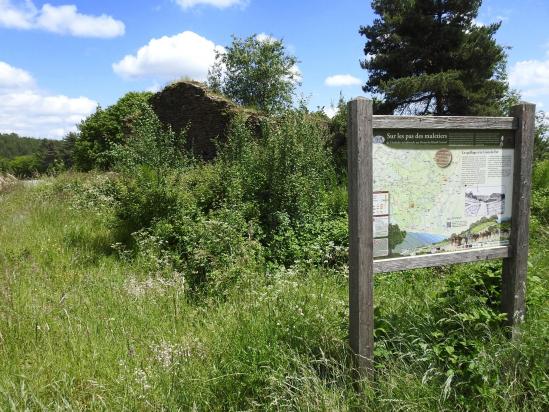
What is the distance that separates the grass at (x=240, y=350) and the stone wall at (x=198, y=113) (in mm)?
8191

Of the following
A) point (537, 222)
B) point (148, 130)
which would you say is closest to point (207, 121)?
point (148, 130)

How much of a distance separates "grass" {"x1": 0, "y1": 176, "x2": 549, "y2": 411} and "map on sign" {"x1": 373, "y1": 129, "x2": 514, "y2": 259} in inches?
25.5

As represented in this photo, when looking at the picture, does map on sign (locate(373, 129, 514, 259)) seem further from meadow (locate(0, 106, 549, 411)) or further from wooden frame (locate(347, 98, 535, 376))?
meadow (locate(0, 106, 549, 411))

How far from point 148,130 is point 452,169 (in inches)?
253

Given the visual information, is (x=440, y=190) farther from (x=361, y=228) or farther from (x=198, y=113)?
(x=198, y=113)

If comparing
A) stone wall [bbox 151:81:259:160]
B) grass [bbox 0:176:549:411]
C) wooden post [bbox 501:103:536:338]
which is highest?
stone wall [bbox 151:81:259:160]

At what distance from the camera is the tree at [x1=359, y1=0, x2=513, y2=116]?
1825 cm

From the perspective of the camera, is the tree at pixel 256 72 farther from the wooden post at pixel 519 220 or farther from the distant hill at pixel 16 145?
the distant hill at pixel 16 145

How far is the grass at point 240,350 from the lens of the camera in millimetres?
2684

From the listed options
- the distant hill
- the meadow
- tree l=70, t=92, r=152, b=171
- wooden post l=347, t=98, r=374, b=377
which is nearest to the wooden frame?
wooden post l=347, t=98, r=374, b=377

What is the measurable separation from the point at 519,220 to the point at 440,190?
83 cm

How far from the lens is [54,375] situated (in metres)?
3.12

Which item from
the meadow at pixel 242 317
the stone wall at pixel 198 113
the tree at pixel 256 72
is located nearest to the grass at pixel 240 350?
the meadow at pixel 242 317

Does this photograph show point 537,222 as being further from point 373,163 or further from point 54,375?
point 54,375
